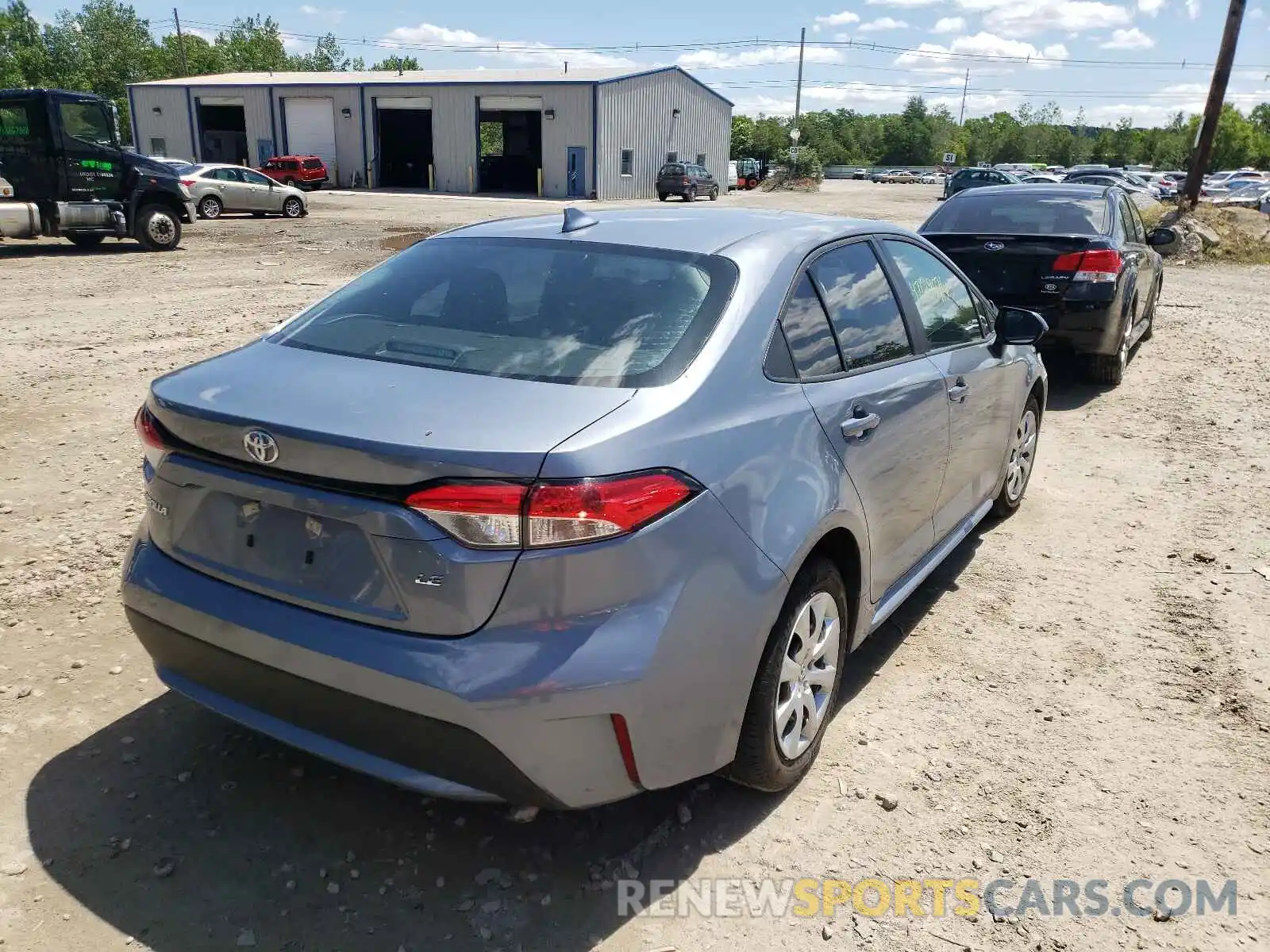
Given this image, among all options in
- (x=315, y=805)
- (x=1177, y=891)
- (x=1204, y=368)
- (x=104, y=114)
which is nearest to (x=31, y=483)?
(x=315, y=805)

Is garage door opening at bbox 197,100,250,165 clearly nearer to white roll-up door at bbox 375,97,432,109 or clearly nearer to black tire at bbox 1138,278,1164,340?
white roll-up door at bbox 375,97,432,109

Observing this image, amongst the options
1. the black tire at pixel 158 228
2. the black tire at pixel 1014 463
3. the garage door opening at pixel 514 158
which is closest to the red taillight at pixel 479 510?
the black tire at pixel 1014 463

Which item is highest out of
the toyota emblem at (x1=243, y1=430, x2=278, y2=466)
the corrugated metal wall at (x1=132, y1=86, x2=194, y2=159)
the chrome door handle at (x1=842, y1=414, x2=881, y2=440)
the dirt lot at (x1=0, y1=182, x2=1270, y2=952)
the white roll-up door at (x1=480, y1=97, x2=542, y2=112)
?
the white roll-up door at (x1=480, y1=97, x2=542, y2=112)

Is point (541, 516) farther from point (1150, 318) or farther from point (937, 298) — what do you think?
point (1150, 318)

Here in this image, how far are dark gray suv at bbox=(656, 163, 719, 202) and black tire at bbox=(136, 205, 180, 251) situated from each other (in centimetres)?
2674

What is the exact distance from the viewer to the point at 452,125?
47.5 metres

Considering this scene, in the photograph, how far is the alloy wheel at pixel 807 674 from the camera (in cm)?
283

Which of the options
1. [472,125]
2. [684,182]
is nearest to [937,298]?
[684,182]

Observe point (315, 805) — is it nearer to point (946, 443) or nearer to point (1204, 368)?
point (946, 443)

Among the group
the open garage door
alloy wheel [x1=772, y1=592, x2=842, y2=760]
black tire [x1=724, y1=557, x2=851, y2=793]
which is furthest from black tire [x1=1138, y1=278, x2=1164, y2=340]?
the open garage door

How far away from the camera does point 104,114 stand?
17.4 meters

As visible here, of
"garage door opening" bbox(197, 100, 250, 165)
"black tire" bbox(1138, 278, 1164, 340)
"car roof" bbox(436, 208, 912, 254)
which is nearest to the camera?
"car roof" bbox(436, 208, 912, 254)

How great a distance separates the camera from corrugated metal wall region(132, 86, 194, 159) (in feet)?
170

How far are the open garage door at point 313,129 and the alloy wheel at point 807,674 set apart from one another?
51399mm
